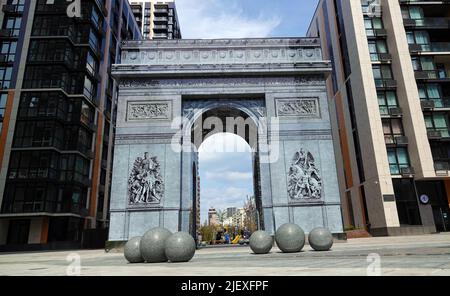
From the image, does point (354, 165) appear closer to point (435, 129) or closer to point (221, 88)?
point (435, 129)

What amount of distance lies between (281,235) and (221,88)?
13.1 m

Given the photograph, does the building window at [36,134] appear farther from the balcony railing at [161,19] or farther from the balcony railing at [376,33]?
the balcony railing at [161,19]

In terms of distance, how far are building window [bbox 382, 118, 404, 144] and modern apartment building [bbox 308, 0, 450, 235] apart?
54mm

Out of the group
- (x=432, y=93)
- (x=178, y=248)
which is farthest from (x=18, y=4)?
(x=432, y=93)

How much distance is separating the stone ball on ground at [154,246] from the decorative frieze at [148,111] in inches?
529

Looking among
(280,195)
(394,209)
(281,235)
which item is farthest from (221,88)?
(394,209)

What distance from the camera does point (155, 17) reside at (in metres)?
76.1

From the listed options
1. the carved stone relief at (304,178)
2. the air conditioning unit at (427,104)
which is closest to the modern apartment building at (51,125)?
the carved stone relief at (304,178)

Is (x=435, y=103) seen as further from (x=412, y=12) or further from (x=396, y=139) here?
(x=412, y=12)

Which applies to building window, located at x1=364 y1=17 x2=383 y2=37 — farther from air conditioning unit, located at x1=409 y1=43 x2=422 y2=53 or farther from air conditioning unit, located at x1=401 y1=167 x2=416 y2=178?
air conditioning unit, located at x1=401 y1=167 x2=416 y2=178

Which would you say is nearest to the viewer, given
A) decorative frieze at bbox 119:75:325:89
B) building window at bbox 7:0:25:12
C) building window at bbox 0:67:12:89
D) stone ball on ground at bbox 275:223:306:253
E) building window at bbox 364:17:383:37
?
stone ball on ground at bbox 275:223:306:253

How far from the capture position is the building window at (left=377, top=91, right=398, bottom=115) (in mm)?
29547

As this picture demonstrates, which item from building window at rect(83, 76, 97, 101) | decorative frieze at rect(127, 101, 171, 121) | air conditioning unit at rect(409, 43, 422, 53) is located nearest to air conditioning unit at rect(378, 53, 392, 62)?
air conditioning unit at rect(409, 43, 422, 53)

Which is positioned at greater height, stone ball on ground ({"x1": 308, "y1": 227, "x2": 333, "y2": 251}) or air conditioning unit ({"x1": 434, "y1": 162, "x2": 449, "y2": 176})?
air conditioning unit ({"x1": 434, "y1": 162, "x2": 449, "y2": 176})
